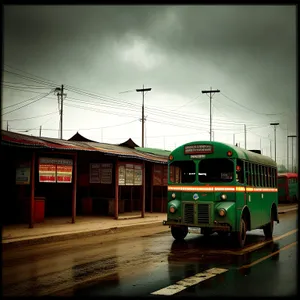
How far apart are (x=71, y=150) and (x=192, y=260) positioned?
8.78m

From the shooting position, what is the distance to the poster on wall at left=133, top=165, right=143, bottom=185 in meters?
21.8

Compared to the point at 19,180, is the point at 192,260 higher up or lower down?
lower down

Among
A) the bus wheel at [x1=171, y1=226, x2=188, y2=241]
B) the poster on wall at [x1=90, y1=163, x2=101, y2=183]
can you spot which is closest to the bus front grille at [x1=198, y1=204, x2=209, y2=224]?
the bus wheel at [x1=171, y1=226, x2=188, y2=241]

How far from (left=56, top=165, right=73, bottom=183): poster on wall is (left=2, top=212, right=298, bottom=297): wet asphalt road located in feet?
12.8

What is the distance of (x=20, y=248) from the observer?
12.6 meters

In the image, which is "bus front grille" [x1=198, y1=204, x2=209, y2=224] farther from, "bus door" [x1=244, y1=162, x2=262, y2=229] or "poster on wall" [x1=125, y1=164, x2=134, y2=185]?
"poster on wall" [x1=125, y1=164, x2=134, y2=185]

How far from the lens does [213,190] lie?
1280cm

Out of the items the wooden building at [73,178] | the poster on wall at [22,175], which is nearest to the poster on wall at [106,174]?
the wooden building at [73,178]

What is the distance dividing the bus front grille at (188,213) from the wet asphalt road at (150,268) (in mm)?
805

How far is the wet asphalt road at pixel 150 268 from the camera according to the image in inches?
292

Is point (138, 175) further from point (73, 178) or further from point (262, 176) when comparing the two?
point (262, 176)
